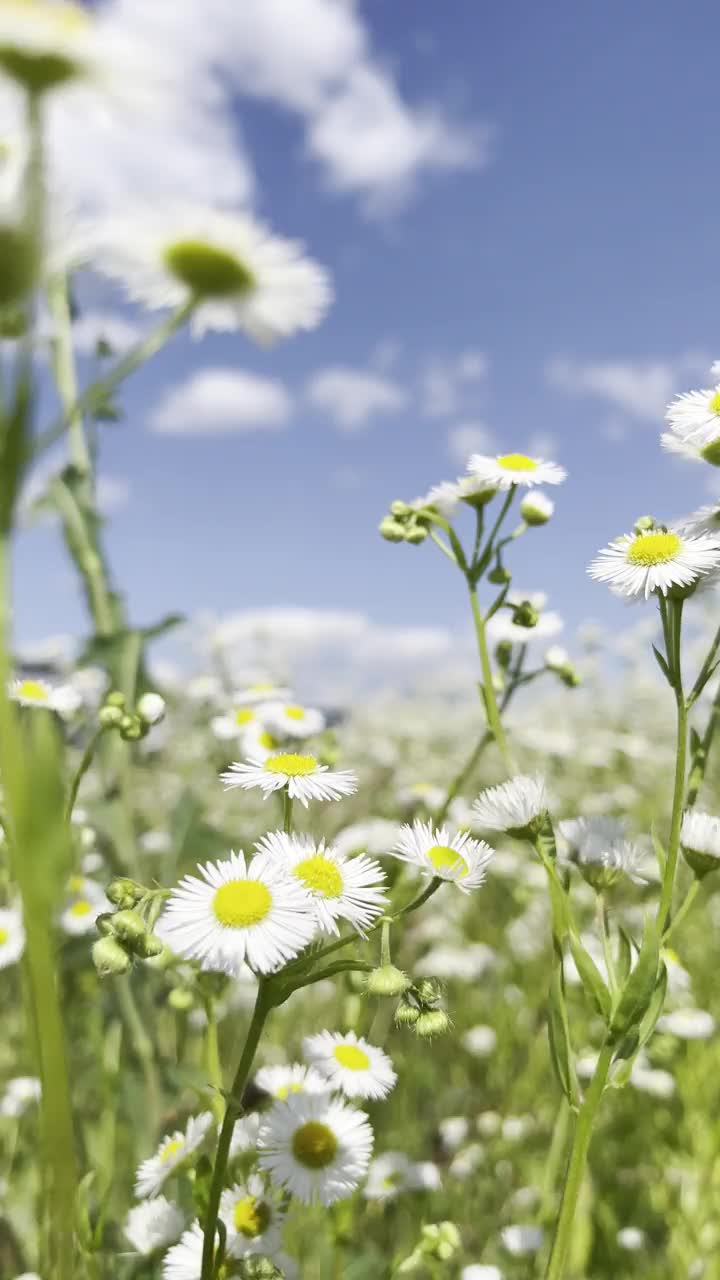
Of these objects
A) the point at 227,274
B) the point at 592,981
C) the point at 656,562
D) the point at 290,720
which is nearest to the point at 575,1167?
the point at 592,981

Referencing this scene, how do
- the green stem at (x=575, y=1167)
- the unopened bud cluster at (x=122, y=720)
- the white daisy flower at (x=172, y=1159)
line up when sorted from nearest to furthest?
the green stem at (x=575, y=1167) → the white daisy flower at (x=172, y=1159) → the unopened bud cluster at (x=122, y=720)

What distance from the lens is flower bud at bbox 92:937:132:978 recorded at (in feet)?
1.77

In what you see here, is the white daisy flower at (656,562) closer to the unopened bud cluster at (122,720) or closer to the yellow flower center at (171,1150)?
the unopened bud cluster at (122,720)

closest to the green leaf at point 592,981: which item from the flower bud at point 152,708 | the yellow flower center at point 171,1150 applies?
the yellow flower center at point 171,1150

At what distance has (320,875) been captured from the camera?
608mm

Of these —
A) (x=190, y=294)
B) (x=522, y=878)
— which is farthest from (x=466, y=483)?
(x=522, y=878)

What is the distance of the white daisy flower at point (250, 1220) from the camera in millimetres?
640

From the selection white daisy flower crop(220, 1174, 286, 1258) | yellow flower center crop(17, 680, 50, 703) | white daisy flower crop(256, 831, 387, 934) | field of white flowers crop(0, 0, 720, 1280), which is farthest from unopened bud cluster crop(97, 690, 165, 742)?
white daisy flower crop(220, 1174, 286, 1258)

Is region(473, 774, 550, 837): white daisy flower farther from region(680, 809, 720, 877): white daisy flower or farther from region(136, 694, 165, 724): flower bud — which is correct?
region(136, 694, 165, 724): flower bud

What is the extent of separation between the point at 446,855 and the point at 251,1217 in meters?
0.29

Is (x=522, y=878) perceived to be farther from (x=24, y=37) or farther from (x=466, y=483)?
(x=24, y=37)

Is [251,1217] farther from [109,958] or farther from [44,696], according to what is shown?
[44,696]

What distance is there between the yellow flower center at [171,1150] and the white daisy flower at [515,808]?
1.13 ft

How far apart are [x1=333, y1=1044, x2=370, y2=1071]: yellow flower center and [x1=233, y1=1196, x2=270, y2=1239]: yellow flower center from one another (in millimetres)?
119
